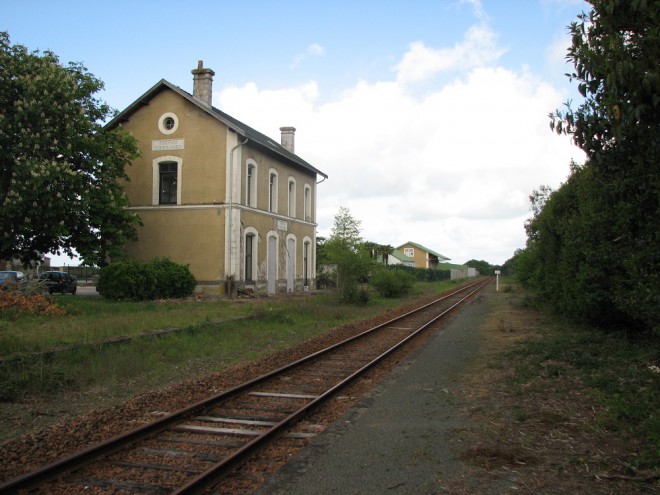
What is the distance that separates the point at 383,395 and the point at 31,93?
1730 cm

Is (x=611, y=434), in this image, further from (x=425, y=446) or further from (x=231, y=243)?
(x=231, y=243)

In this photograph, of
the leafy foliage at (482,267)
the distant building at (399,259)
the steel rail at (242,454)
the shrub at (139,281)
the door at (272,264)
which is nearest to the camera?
the steel rail at (242,454)

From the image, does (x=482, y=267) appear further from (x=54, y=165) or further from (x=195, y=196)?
(x=54, y=165)

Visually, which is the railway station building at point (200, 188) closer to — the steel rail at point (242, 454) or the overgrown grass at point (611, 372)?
the overgrown grass at point (611, 372)

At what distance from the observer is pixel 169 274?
878 inches

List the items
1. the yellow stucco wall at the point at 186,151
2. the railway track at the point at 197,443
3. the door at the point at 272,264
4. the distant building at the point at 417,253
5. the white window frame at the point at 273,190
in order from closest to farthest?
the railway track at the point at 197,443
the yellow stucco wall at the point at 186,151
the door at the point at 272,264
the white window frame at the point at 273,190
the distant building at the point at 417,253

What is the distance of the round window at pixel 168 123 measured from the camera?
25.7 metres

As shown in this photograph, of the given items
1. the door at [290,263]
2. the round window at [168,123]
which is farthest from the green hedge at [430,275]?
the round window at [168,123]

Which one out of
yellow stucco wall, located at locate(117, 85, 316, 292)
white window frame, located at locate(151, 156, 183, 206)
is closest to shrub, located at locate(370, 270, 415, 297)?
yellow stucco wall, located at locate(117, 85, 316, 292)

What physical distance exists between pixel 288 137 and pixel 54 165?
20.3 metres

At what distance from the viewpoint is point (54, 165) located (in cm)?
1844

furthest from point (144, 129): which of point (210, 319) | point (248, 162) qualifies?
point (210, 319)

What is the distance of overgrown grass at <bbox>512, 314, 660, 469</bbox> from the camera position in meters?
5.80

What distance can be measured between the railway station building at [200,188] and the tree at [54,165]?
296 centimetres
